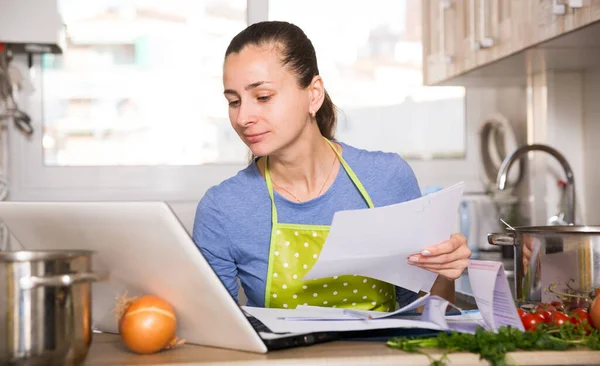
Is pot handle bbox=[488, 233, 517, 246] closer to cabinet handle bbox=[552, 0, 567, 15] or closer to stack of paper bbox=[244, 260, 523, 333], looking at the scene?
stack of paper bbox=[244, 260, 523, 333]

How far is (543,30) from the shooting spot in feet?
6.85

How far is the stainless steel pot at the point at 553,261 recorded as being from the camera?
3.91ft

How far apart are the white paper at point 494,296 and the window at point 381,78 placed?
90.0 inches

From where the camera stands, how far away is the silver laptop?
35.6 inches

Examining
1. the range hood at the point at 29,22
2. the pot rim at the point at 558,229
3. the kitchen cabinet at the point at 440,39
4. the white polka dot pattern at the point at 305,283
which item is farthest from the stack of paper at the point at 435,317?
the range hood at the point at 29,22

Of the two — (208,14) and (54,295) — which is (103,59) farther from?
(54,295)

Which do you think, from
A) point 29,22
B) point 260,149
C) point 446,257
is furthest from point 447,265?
point 29,22

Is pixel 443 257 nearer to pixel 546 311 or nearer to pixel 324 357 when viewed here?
pixel 546 311

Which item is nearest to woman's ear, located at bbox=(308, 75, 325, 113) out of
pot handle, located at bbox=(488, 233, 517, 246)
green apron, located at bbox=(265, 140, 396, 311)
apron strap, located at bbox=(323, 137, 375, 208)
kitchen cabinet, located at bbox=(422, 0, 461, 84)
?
apron strap, located at bbox=(323, 137, 375, 208)

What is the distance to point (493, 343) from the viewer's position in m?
0.91

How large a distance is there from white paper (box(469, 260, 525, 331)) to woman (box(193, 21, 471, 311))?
1.55 feet

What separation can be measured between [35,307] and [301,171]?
2.89ft

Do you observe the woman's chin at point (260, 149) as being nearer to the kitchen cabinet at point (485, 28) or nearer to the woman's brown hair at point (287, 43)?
the woman's brown hair at point (287, 43)

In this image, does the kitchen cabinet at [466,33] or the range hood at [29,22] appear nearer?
the kitchen cabinet at [466,33]
